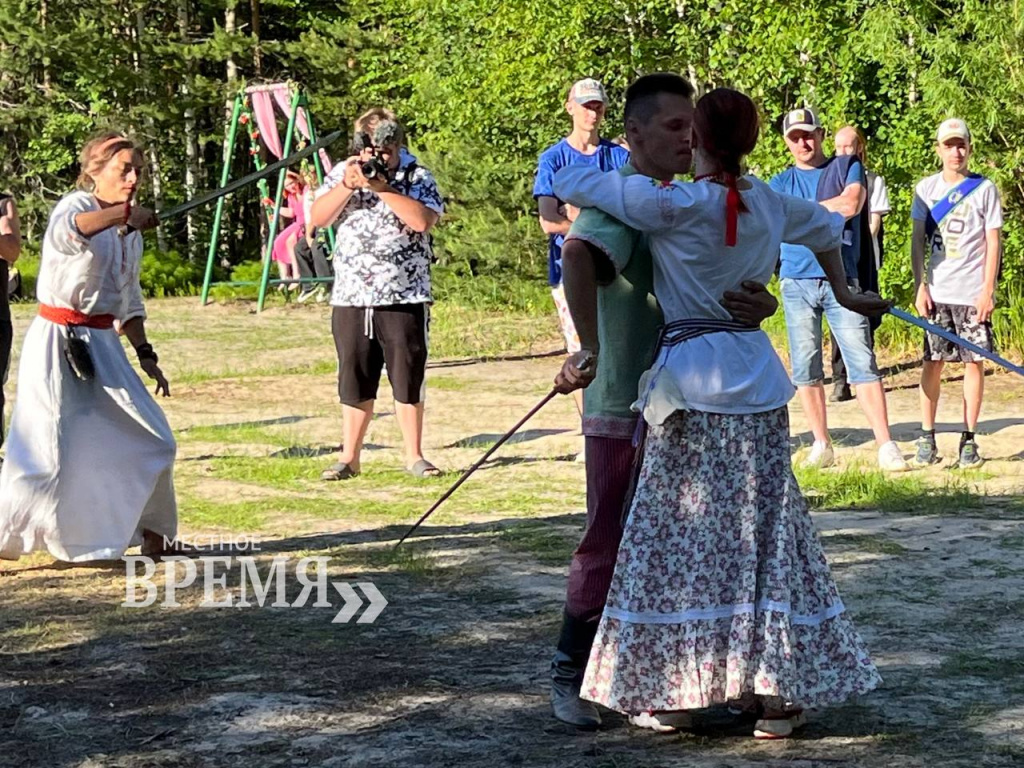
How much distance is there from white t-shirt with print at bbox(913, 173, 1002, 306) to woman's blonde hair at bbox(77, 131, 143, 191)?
4.65m

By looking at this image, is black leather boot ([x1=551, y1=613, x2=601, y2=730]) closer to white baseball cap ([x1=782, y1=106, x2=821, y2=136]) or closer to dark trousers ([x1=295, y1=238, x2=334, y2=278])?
white baseball cap ([x1=782, y1=106, x2=821, y2=136])

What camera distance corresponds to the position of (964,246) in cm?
943

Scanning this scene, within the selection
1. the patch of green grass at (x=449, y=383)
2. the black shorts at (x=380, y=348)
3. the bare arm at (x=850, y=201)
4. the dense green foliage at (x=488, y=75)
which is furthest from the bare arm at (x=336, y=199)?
the dense green foliage at (x=488, y=75)

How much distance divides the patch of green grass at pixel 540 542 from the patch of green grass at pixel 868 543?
1116 mm

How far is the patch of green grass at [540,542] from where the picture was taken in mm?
7039

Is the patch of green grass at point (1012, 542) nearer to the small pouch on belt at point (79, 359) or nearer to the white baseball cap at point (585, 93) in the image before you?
the white baseball cap at point (585, 93)

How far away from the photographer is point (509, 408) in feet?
40.1

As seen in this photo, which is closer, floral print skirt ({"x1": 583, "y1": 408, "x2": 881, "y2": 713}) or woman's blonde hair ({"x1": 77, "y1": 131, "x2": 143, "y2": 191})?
floral print skirt ({"x1": 583, "y1": 408, "x2": 881, "y2": 713})

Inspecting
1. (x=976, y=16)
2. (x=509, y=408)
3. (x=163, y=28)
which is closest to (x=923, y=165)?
(x=976, y=16)

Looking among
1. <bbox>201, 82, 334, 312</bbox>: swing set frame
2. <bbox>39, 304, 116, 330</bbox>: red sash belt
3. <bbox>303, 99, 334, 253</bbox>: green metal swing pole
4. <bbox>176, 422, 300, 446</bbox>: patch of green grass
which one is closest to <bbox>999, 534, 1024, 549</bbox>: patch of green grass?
<bbox>39, 304, 116, 330</bbox>: red sash belt

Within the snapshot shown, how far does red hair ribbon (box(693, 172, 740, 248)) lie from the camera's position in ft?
14.3

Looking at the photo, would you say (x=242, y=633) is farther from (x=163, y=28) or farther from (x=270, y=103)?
(x=163, y=28)

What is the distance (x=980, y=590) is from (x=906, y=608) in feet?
1.40

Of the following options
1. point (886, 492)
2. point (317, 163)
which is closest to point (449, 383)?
point (886, 492)
